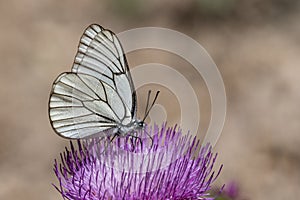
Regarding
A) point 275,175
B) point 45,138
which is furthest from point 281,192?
point 45,138

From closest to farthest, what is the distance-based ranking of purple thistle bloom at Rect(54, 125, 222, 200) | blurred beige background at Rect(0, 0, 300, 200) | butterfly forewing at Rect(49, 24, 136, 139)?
purple thistle bloom at Rect(54, 125, 222, 200) → butterfly forewing at Rect(49, 24, 136, 139) → blurred beige background at Rect(0, 0, 300, 200)

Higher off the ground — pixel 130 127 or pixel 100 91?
pixel 100 91

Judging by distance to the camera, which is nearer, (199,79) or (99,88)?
(99,88)

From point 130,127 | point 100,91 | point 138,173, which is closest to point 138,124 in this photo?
point 130,127

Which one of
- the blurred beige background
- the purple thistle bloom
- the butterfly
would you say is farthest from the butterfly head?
the blurred beige background

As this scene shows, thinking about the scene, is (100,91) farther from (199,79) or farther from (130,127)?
(199,79)

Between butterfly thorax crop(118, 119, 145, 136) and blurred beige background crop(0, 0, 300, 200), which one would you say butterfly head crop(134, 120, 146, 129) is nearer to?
butterfly thorax crop(118, 119, 145, 136)

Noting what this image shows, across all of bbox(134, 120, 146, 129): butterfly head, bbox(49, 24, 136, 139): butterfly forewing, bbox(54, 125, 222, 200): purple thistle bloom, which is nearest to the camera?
bbox(54, 125, 222, 200): purple thistle bloom
